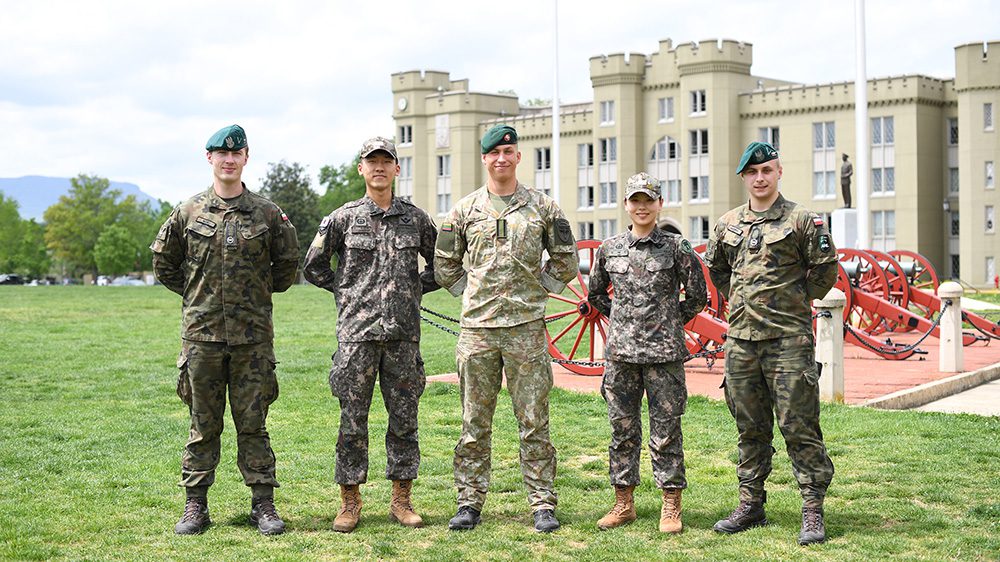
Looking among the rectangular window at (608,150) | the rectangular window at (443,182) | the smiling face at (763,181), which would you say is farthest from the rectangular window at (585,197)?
the smiling face at (763,181)

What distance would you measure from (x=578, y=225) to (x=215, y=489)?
57.0 metres

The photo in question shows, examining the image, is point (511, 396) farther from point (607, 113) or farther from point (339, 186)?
point (339, 186)

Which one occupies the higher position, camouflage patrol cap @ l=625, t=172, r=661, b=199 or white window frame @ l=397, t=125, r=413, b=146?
white window frame @ l=397, t=125, r=413, b=146

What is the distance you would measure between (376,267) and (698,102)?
172 ft

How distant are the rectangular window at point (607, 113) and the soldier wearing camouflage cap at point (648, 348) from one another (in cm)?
5484

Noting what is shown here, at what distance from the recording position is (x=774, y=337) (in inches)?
235

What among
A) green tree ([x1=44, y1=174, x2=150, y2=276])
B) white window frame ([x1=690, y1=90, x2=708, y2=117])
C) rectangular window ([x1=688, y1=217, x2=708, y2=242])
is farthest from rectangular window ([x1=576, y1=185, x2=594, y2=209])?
green tree ([x1=44, y1=174, x2=150, y2=276])

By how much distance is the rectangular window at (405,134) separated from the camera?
230ft

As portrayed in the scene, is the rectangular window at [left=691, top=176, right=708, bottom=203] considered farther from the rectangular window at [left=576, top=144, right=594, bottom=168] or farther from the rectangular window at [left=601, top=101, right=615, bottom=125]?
the rectangular window at [left=576, top=144, right=594, bottom=168]

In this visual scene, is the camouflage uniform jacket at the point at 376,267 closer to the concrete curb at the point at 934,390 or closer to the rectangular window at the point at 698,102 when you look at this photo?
the concrete curb at the point at 934,390

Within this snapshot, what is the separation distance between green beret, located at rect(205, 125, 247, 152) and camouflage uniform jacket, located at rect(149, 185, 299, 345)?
0.24m

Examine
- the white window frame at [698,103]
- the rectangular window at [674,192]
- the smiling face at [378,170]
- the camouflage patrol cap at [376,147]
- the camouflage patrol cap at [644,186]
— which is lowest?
the camouflage patrol cap at [644,186]

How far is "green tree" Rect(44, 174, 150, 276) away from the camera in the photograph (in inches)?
3718

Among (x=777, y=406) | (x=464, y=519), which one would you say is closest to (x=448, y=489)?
(x=464, y=519)
